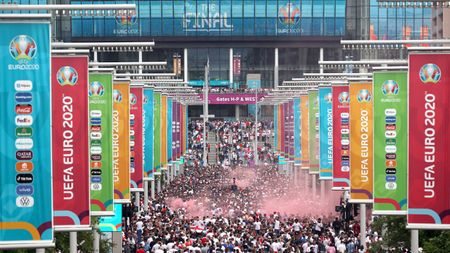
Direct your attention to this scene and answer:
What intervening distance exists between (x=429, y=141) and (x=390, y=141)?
21.9ft

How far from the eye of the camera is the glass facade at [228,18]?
117m

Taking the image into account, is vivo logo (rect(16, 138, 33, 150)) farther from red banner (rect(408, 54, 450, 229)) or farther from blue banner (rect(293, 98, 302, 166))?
blue banner (rect(293, 98, 302, 166))

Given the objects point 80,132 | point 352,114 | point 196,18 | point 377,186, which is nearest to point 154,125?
Answer: point 352,114

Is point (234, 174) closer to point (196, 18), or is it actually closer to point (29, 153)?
point (196, 18)

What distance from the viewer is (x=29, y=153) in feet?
54.7

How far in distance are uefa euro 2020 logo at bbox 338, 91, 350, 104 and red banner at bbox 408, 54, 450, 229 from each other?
680 inches

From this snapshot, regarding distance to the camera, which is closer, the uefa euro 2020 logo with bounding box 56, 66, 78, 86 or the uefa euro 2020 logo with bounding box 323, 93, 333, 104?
the uefa euro 2020 logo with bounding box 56, 66, 78, 86

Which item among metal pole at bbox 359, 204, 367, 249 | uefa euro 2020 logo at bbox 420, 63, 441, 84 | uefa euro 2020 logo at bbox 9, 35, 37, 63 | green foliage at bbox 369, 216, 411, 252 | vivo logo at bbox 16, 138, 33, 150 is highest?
uefa euro 2020 logo at bbox 9, 35, 37, 63

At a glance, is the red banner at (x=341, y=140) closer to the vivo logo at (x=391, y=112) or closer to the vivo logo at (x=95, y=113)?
the vivo logo at (x=391, y=112)

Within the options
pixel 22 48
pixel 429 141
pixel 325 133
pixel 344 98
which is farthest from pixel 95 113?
pixel 325 133

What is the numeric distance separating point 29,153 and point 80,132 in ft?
12.6

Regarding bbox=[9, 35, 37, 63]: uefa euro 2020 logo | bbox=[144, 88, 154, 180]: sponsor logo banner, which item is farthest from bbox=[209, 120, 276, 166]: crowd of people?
bbox=[9, 35, 37, 63]: uefa euro 2020 logo

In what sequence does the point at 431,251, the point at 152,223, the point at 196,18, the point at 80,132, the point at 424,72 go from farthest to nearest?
the point at 196,18, the point at 152,223, the point at 431,251, the point at 80,132, the point at 424,72

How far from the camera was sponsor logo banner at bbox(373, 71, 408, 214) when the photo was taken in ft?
83.3
